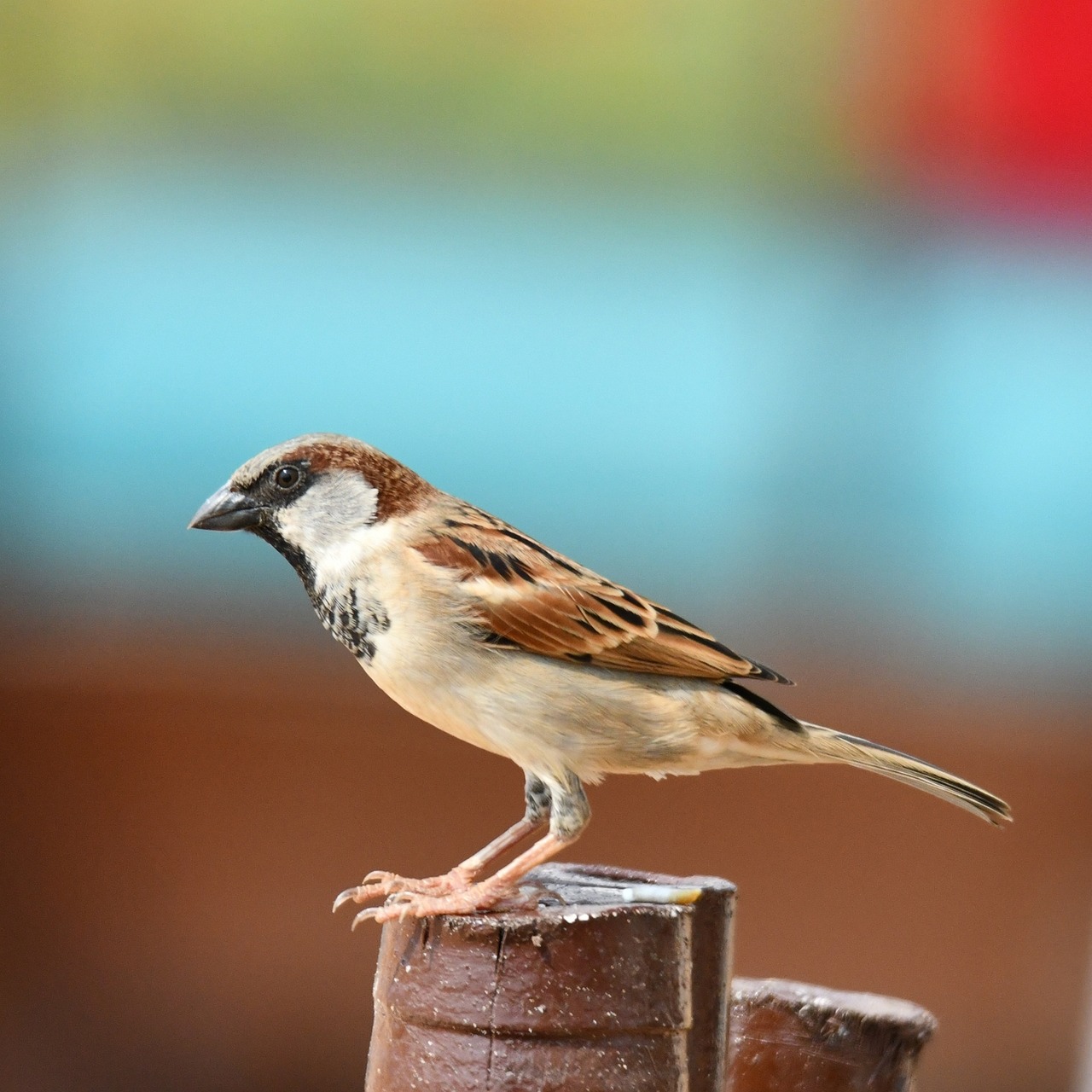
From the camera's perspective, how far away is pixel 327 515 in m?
2.09

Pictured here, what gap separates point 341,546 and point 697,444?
2583 mm

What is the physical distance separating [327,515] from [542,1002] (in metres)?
0.80

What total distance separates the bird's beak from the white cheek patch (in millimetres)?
40

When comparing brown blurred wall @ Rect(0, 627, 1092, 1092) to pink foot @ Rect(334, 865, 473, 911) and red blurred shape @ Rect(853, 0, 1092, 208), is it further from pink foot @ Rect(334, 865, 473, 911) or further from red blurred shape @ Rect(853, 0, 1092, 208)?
pink foot @ Rect(334, 865, 473, 911)

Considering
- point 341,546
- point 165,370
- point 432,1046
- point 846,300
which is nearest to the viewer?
point 432,1046

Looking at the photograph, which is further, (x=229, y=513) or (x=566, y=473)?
(x=566, y=473)

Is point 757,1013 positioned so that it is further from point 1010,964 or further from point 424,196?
point 424,196

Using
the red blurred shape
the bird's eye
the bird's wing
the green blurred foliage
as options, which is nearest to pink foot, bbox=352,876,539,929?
the bird's wing

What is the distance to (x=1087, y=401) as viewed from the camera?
463 centimetres

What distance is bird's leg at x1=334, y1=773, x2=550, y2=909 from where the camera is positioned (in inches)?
77.2

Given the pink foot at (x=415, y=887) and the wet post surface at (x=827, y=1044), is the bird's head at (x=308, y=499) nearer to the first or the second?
the pink foot at (x=415, y=887)

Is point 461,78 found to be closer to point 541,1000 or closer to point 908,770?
point 908,770

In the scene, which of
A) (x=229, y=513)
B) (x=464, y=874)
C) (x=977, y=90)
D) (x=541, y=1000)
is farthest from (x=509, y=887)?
(x=977, y=90)

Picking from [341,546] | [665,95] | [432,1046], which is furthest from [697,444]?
[432,1046]
